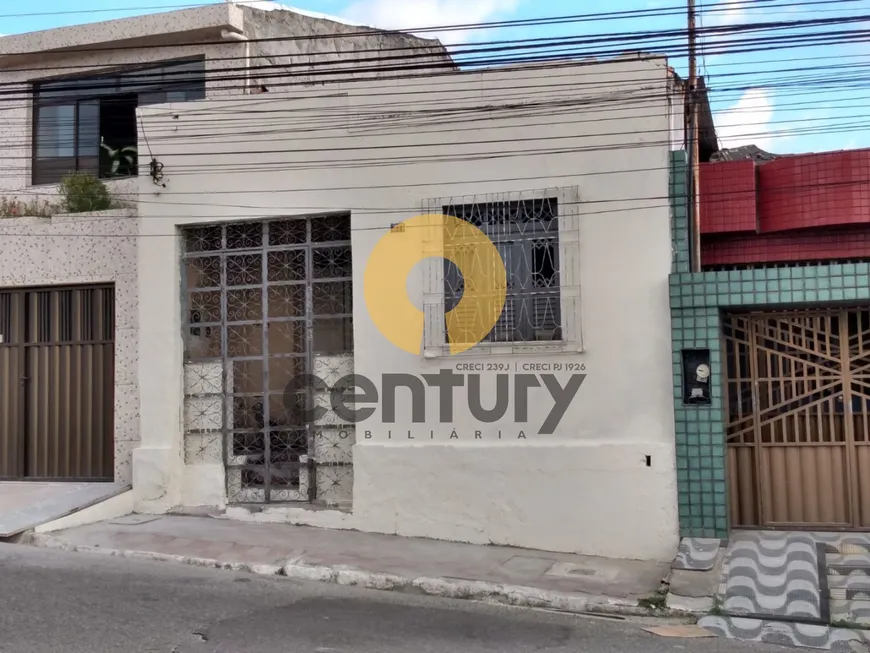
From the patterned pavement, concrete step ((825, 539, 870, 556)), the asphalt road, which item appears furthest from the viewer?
concrete step ((825, 539, 870, 556))

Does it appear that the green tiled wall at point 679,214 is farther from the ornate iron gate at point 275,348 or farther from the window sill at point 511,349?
the ornate iron gate at point 275,348

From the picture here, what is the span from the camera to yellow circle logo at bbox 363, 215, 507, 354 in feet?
24.8

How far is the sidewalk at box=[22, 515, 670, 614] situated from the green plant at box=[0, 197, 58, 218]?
14.2ft

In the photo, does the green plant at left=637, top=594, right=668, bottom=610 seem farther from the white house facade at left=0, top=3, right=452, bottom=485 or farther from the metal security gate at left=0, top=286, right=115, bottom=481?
the metal security gate at left=0, top=286, right=115, bottom=481

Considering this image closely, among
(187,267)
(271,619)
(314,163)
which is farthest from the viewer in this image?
(187,267)

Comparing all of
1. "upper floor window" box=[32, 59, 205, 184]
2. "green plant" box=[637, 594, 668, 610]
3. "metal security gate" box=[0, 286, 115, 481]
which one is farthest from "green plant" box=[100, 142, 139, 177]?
"green plant" box=[637, 594, 668, 610]

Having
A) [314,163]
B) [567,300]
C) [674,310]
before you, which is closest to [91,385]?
[314,163]

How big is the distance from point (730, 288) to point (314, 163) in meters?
4.16

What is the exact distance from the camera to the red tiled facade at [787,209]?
7.05m

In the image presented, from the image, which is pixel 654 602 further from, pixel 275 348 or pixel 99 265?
pixel 99 265

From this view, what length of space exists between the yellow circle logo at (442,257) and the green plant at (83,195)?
160 inches

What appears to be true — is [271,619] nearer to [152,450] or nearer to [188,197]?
[152,450]

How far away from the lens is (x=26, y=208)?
10.1 m

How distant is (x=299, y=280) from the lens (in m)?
8.23
